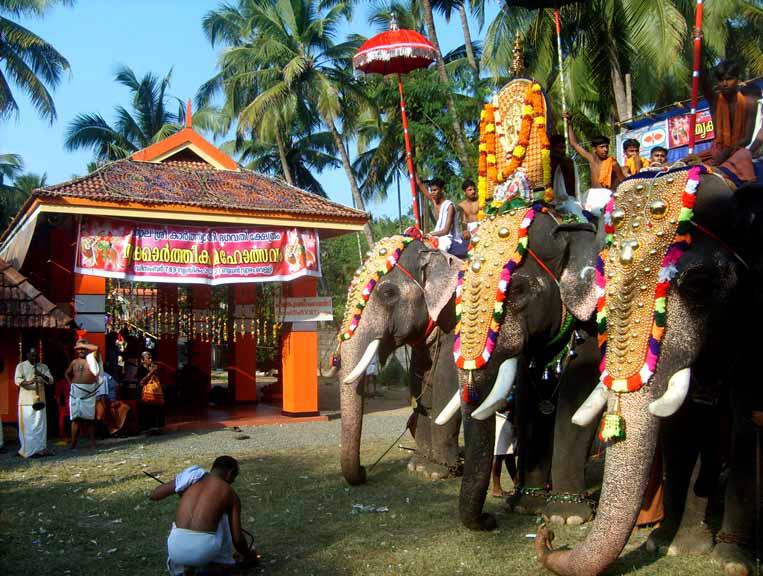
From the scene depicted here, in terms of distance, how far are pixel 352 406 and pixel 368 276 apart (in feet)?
4.56

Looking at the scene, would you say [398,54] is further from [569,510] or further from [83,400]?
[83,400]

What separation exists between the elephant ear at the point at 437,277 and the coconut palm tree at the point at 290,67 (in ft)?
61.0

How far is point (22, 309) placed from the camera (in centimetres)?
1272

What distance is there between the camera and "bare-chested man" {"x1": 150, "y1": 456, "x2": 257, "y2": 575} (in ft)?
17.0

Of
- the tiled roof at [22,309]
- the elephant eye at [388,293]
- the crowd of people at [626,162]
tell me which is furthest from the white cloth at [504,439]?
the tiled roof at [22,309]

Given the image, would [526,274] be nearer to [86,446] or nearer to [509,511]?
[509,511]

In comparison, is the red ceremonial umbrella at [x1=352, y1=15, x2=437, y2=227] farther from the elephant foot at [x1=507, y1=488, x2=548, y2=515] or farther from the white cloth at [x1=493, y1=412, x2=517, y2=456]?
the elephant foot at [x1=507, y1=488, x2=548, y2=515]

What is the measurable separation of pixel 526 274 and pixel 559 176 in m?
2.12

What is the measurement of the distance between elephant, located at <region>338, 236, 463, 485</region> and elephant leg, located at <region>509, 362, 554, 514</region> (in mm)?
1246

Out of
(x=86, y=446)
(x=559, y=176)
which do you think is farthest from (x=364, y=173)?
(x=559, y=176)

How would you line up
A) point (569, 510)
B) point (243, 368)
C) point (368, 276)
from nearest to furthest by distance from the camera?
point (569, 510) → point (368, 276) → point (243, 368)

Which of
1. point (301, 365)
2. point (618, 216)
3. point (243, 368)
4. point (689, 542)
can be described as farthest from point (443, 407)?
point (243, 368)

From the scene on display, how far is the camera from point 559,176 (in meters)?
8.16

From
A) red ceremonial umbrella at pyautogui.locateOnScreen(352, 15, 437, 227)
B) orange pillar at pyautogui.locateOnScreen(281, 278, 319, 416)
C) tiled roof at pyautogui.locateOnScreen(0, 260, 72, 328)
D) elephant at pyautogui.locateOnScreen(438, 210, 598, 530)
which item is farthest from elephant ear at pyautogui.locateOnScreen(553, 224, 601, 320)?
orange pillar at pyautogui.locateOnScreen(281, 278, 319, 416)
